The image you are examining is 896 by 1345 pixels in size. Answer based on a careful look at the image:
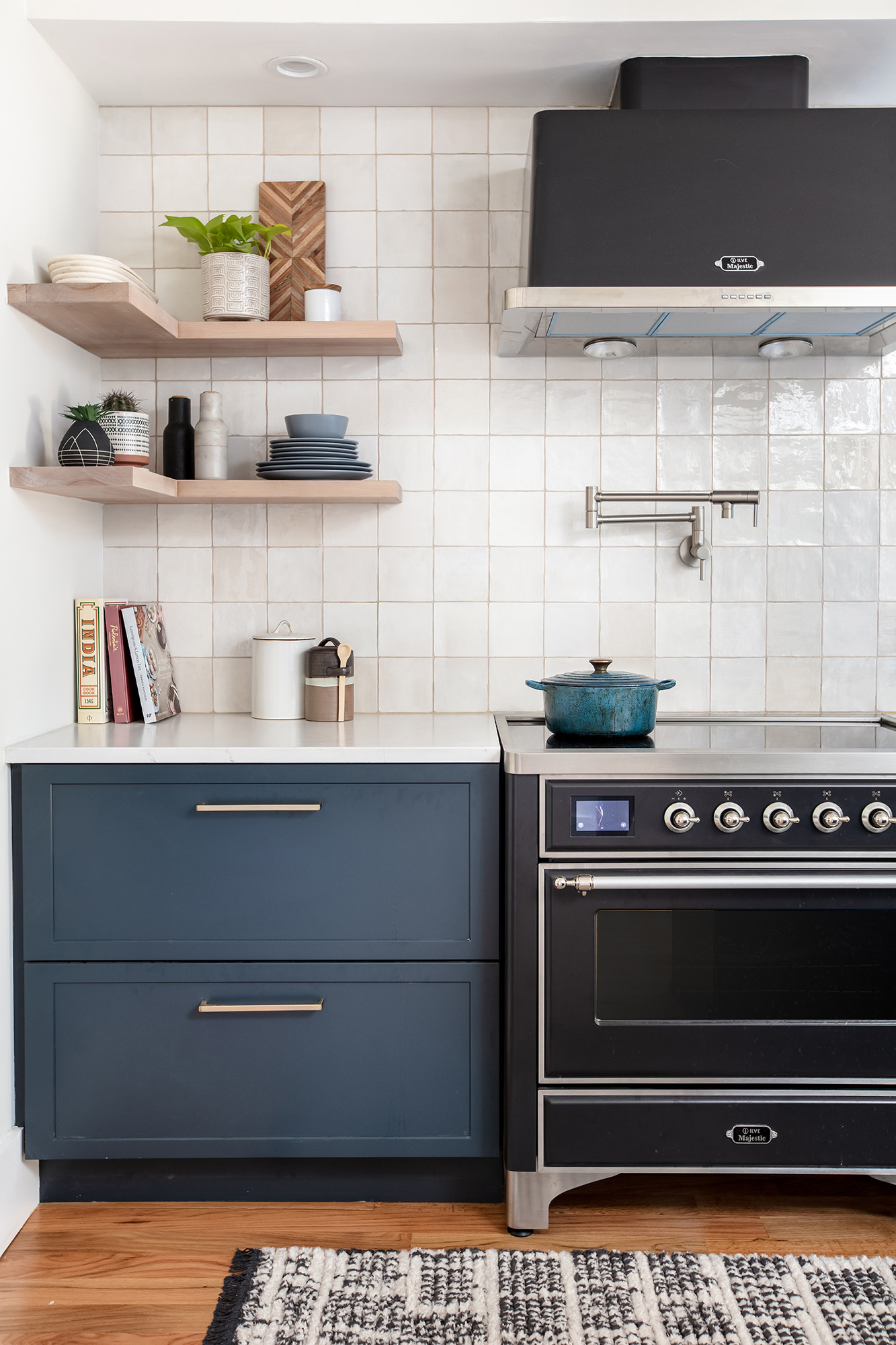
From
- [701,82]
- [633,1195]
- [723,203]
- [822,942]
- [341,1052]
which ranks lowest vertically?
[633,1195]

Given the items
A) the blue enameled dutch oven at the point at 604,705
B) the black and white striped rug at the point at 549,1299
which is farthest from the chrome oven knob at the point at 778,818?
the black and white striped rug at the point at 549,1299

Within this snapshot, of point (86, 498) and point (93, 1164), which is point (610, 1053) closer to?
point (93, 1164)

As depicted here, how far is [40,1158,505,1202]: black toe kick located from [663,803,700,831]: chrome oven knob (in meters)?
0.78

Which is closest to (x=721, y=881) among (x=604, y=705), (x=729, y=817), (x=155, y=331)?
(x=729, y=817)

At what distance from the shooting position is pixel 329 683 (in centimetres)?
217

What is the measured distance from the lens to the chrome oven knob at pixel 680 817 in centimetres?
177

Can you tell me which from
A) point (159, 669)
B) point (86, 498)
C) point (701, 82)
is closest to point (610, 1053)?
point (159, 669)

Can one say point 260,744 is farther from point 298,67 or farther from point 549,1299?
point 298,67

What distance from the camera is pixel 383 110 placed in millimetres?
2361

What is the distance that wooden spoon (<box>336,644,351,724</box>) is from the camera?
2.17 meters

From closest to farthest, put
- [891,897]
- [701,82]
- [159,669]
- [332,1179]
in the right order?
[891,897] → [332,1179] → [701,82] → [159,669]

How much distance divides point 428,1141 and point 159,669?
3.92ft

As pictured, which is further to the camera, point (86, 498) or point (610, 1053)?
point (86, 498)

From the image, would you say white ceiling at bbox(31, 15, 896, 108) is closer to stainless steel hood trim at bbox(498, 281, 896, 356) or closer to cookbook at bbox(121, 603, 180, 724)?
stainless steel hood trim at bbox(498, 281, 896, 356)
